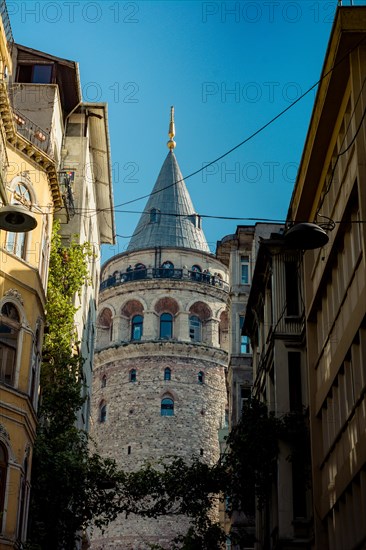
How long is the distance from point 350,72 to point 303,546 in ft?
40.5

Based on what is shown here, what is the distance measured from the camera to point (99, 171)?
42.8m

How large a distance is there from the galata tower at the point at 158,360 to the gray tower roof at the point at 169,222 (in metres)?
0.16

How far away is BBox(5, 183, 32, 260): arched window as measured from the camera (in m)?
25.6

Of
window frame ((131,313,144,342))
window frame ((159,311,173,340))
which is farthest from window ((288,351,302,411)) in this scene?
window frame ((159,311,173,340))

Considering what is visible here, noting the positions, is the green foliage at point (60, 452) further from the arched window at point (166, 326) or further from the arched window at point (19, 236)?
the arched window at point (166, 326)

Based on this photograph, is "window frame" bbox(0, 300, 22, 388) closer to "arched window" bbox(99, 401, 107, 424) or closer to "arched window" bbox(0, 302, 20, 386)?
"arched window" bbox(0, 302, 20, 386)

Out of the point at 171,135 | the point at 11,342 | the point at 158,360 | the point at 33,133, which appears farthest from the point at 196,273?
the point at 11,342

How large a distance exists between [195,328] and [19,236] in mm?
47578

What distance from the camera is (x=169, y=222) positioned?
7919 cm

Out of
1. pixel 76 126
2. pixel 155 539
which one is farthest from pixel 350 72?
pixel 155 539

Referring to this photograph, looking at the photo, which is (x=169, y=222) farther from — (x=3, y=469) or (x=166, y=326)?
(x=3, y=469)

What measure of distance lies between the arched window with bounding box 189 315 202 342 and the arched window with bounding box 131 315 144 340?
337 centimetres

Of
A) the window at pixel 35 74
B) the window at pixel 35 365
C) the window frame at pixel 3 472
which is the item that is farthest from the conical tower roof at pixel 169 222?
the window frame at pixel 3 472

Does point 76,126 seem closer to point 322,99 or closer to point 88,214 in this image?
point 88,214
